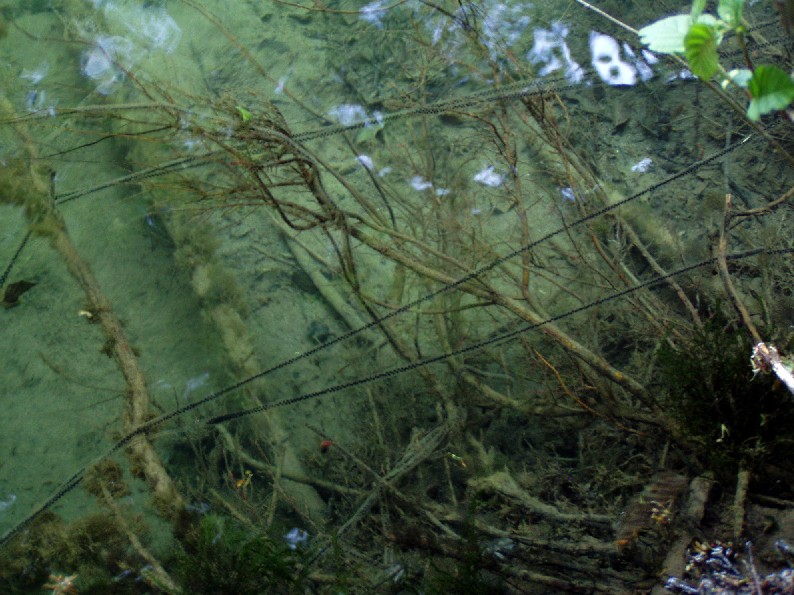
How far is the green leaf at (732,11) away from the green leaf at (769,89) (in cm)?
13

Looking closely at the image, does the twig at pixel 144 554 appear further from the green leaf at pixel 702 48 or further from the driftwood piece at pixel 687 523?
the green leaf at pixel 702 48

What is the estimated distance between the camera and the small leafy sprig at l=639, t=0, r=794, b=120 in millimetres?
1120

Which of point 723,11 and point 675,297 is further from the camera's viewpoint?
point 675,297

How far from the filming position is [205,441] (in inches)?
136

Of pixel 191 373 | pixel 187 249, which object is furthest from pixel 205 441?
pixel 187 249

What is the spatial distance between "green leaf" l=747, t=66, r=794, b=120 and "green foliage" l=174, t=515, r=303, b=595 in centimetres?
222

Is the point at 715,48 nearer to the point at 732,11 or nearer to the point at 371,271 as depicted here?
the point at 732,11

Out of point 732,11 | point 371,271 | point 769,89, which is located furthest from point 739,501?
point 371,271

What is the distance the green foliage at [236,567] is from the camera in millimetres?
2410

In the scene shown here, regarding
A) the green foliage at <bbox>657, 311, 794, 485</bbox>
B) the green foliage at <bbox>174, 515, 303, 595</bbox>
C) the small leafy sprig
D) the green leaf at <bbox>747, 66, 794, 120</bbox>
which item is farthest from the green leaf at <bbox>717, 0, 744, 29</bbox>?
the green foliage at <bbox>174, 515, 303, 595</bbox>

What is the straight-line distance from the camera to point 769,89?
113 cm

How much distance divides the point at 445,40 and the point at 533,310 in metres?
2.16

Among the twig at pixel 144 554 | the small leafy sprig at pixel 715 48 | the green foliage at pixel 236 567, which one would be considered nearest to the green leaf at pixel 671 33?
the small leafy sprig at pixel 715 48

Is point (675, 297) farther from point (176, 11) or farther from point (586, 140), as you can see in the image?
point (176, 11)
